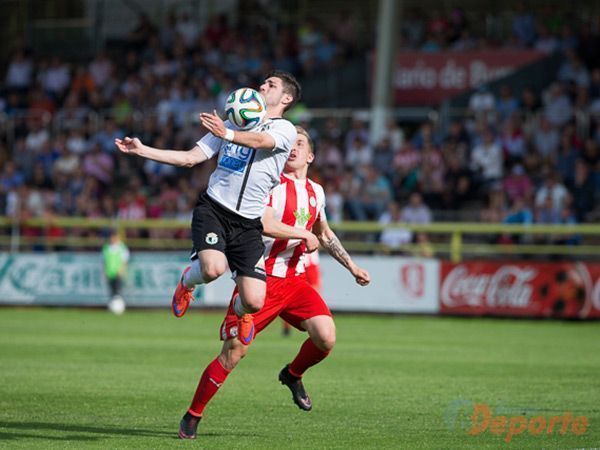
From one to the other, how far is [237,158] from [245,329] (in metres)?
1.23

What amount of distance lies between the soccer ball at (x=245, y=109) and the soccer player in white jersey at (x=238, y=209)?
3.5 inches

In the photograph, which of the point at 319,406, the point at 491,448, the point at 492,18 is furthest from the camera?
the point at 492,18

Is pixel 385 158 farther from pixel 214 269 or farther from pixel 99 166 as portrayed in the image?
pixel 214 269

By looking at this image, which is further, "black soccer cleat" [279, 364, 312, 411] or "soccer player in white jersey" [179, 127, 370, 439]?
"black soccer cleat" [279, 364, 312, 411]

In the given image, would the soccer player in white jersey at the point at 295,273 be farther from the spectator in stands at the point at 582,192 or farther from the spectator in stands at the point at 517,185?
the spectator in stands at the point at 517,185

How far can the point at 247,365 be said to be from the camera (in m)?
14.2

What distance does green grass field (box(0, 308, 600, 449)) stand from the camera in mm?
8539

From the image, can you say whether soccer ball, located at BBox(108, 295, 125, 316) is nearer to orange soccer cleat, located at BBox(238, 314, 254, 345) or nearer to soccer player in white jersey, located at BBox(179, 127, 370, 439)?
soccer player in white jersey, located at BBox(179, 127, 370, 439)

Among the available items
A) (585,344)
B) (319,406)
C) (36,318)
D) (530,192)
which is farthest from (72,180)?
(319,406)

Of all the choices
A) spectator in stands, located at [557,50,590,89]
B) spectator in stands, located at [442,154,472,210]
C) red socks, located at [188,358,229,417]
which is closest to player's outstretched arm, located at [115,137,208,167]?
red socks, located at [188,358,229,417]

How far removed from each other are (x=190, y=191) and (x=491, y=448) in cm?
1812

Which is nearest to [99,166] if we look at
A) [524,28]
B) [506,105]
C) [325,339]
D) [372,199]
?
[372,199]

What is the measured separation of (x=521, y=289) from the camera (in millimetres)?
22375

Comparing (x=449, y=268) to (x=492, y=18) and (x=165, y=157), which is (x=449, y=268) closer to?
(x=492, y=18)
